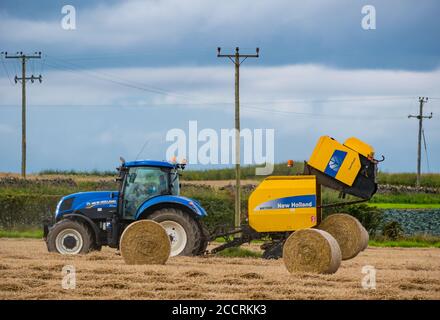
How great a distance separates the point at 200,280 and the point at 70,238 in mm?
4875

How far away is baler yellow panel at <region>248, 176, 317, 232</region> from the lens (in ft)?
60.5

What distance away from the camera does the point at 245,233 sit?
63.7 feet

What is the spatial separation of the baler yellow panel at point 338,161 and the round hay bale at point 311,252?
7.15 feet

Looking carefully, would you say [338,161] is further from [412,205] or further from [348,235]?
[412,205]

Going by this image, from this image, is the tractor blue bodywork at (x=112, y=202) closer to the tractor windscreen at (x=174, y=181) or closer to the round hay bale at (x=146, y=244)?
the tractor windscreen at (x=174, y=181)

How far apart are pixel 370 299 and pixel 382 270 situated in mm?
4417

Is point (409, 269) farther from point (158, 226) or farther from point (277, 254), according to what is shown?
point (158, 226)

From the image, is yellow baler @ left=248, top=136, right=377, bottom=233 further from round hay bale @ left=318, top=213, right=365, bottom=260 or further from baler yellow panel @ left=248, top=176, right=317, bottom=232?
round hay bale @ left=318, top=213, right=365, bottom=260

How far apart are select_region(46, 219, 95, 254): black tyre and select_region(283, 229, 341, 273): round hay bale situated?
4.57 metres

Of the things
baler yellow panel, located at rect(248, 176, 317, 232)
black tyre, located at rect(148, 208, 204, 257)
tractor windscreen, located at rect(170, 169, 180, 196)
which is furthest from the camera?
tractor windscreen, located at rect(170, 169, 180, 196)

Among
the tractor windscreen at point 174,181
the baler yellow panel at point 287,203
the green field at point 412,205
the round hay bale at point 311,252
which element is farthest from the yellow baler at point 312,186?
the green field at point 412,205

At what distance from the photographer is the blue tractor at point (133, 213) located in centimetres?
1908

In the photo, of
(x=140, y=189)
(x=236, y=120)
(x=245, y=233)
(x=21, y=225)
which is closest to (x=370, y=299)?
(x=245, y=233)

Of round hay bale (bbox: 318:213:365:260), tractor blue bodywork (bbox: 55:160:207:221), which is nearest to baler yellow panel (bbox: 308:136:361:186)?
round hay bale (bbox: 318:213:365:260)
